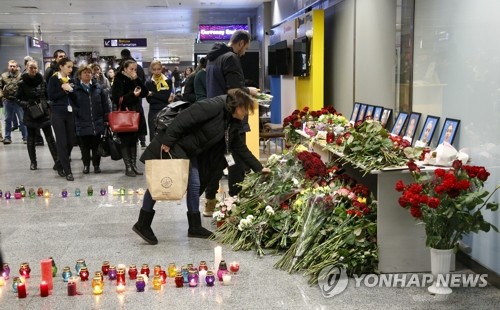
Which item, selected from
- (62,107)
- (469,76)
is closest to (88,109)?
(62,107)

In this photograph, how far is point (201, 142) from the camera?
458 centimetres

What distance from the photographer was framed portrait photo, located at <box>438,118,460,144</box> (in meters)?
4.16

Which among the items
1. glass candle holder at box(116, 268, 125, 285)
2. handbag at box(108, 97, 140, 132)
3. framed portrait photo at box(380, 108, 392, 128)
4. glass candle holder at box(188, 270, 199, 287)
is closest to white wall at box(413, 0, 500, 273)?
framed portrait photo at box(380, 108, 392, 128)

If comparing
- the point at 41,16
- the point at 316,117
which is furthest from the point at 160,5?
the point at 316,117

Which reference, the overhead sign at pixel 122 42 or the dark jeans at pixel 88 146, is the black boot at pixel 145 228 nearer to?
the dark jeans at pixel 88 146

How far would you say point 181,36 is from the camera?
2534cm

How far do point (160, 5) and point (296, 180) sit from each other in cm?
1084

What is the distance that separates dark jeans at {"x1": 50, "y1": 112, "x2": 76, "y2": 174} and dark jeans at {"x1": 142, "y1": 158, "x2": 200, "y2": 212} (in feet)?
10.1

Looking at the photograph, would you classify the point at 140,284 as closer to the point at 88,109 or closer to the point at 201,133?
the point at 201,133

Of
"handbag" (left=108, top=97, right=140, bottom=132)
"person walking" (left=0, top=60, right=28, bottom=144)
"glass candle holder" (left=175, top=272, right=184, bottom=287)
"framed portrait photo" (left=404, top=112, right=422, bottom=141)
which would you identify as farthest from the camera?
"person walking" (left=0, top=60, right=28, bottom=144)

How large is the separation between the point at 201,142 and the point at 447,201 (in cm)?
194

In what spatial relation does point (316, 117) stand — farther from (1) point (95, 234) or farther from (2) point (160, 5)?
(2) point (160, 5)

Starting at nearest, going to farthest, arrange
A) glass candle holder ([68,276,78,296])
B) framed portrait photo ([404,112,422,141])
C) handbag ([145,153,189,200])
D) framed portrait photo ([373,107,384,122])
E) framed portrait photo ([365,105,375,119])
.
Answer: glass candle holder ([68,276,78,296]) → handbag ([145,153,189,200]) → framed portrait photo ([404,112,422,141]) → framed portrait photo ([373,107,384,122]) → framed portrait photo ([365,105,375,119])

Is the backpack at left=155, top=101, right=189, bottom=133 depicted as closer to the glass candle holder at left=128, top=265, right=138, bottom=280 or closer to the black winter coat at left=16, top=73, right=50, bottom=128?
the glass candle holder at left=128, top=265, right=138, bottom=280
